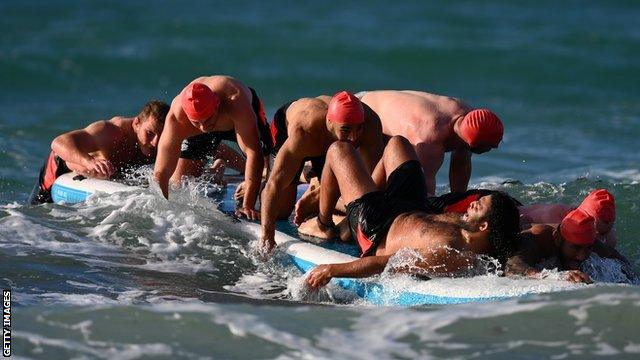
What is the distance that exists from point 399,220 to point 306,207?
1.42 meters

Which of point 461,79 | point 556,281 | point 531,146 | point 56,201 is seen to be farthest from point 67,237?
point 461,79

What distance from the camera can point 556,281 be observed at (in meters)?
7.48

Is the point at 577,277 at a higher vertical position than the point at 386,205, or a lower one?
lower

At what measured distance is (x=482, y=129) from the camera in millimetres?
8867

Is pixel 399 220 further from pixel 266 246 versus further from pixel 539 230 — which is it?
pixel 266 246

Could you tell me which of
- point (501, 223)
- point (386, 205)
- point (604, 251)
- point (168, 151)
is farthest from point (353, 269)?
point (168, 151)

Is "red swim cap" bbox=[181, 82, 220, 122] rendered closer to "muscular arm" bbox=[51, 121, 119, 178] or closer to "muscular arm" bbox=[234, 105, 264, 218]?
"muscular arm" bbox=[234, 105, 264, 218]

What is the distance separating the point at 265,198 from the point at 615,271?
2.39 m

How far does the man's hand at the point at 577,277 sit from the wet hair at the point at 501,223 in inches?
15.8

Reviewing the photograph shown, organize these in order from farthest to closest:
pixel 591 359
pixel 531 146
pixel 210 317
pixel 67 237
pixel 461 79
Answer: pixel 461 79
pixel 531 146
pixel 67 237
pixel 210 317
pixel 591 359

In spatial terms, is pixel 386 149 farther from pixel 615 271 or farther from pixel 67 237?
pixel 67 237

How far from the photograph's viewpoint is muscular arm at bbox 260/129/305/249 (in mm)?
8742

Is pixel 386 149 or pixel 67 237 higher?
pixel 386 149
